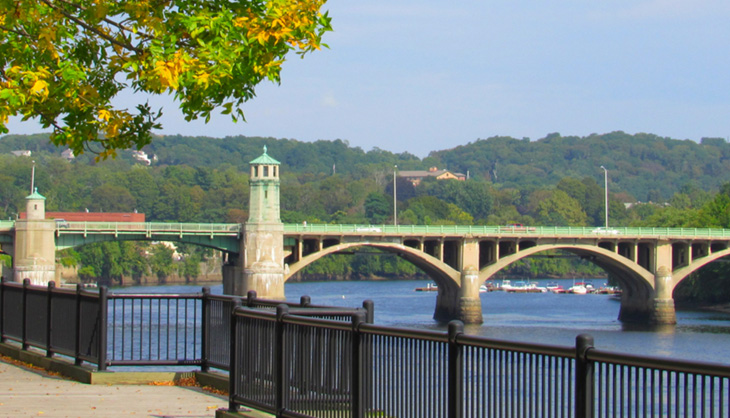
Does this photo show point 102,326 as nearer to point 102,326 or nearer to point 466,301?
point 102,326

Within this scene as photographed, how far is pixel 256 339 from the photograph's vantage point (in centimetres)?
1064

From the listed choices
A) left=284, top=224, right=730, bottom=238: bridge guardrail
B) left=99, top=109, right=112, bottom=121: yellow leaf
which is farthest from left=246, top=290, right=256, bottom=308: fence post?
left=284, top=224, right=730, bottom=238: bridge guardrail

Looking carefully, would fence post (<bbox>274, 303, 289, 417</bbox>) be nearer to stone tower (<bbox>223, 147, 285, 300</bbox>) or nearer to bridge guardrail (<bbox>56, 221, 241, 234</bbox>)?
bridge guardrail (<bbox>56, 221, 241, 234</bbox>)

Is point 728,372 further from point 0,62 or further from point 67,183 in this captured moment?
point 67,183

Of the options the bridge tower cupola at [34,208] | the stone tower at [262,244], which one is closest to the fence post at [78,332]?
the bridge tower cupola at [34,208]

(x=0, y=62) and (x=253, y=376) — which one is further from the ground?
(x=0, y=62)

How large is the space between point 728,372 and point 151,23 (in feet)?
30.7

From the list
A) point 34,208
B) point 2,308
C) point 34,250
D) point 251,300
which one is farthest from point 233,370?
point 34,208

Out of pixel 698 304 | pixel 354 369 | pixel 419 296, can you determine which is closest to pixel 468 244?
pixel 698 304

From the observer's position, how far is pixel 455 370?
806 centimetres

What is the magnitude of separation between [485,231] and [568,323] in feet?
24.8

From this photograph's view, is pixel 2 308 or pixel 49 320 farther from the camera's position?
pixel 2 308

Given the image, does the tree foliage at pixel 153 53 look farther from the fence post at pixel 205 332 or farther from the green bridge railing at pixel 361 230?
the green bridge railing at pixel 361 230

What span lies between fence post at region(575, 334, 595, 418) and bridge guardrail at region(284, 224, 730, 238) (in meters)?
57.8
